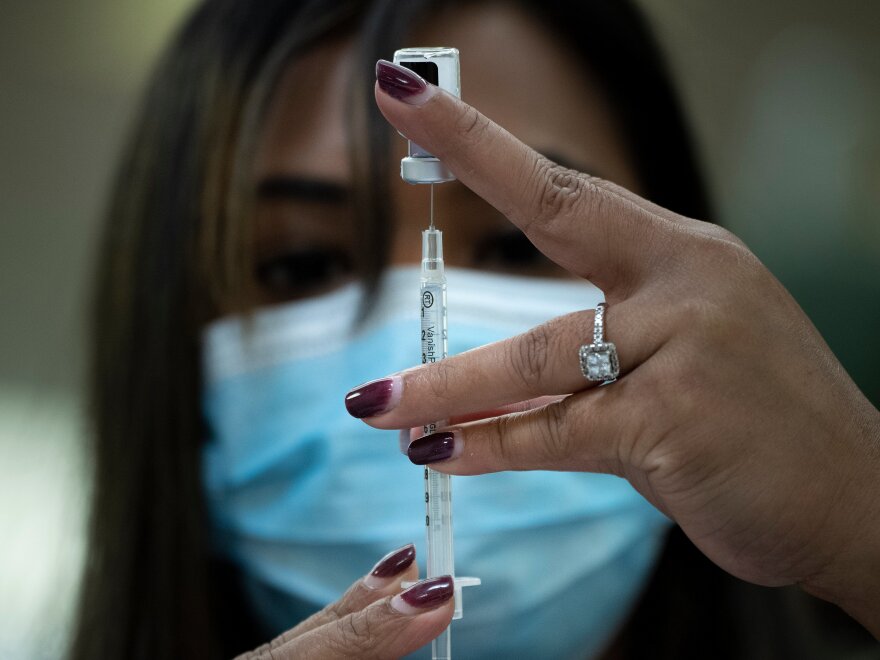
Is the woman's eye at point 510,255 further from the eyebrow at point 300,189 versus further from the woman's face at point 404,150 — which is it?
the eyebrow at point 300,189

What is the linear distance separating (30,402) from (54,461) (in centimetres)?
14

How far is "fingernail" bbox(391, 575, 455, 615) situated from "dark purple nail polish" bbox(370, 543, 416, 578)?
64mm

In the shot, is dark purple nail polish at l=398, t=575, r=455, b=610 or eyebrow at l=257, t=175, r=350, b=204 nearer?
dark purple nail polish at l=398, t=575, r=455, b=610

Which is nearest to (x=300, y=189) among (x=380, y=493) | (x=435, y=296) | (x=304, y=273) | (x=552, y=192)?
(x=304, y=273)

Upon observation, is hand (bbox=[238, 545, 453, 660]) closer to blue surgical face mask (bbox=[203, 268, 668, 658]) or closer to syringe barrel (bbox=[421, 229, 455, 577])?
syringe barrel (bbox=[421, 229, 455, 577])

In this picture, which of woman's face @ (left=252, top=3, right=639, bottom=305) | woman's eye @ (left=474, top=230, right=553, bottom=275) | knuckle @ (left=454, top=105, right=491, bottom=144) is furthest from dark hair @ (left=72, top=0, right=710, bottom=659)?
knuckle @ (left=454, top=105, right=491, bottom=144)

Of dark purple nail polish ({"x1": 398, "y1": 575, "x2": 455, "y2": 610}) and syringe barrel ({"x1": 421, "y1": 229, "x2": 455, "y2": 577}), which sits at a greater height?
syringe barrel ({"x1": 421, "y1": 229, "x2": 455, "y2": 577})

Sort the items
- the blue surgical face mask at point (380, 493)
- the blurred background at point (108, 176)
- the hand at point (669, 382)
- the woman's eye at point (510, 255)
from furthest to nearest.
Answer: the blurred background at point (108, 176)
the woman's eye at point (510, 255)
the blue surgical face mask at point (380, 493)
the hand at point (669, 382)

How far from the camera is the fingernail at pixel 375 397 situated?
0.60 metres

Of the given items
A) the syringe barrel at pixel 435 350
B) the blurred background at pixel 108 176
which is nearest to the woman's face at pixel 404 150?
the blurred background at pixel 108 176

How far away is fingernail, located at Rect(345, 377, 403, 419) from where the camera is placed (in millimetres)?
601

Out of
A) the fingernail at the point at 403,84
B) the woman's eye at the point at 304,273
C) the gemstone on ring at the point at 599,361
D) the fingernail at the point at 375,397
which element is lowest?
the fingernail at the point at 375,397

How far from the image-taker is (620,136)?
1.42 meters

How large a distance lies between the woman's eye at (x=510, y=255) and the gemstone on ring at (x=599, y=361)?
28.9 inches
